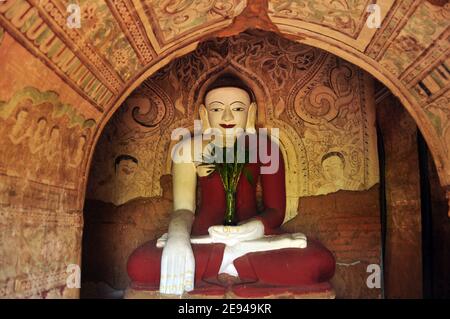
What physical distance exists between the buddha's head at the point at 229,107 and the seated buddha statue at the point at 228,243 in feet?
0.03

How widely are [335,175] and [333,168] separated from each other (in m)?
0.08

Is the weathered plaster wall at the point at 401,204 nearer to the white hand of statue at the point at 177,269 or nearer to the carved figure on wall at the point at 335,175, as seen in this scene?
the carved figure on wall at the point at 335,175

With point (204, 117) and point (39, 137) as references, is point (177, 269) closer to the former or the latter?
point (39, 137)

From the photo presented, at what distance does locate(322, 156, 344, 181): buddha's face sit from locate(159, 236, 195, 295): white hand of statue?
188 cm

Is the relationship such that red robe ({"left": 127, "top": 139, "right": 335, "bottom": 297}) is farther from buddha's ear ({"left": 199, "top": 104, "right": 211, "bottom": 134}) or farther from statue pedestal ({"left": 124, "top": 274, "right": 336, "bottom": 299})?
buddha's ear ({"left": 199, "top": 104, "right": 211, "bottom": 134})

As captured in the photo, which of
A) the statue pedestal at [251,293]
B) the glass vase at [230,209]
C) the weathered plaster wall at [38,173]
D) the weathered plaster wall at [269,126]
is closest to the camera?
the weathered plaster wall at [38,173]

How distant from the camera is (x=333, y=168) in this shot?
543 cm

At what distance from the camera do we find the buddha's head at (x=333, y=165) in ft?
17.7

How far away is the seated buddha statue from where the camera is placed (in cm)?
424

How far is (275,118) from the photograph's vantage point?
5516mm

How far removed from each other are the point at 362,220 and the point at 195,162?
1.85 metres

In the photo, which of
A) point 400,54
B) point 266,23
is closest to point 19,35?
point 266,23

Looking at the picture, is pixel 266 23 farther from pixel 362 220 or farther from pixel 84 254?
pixel 84 254
